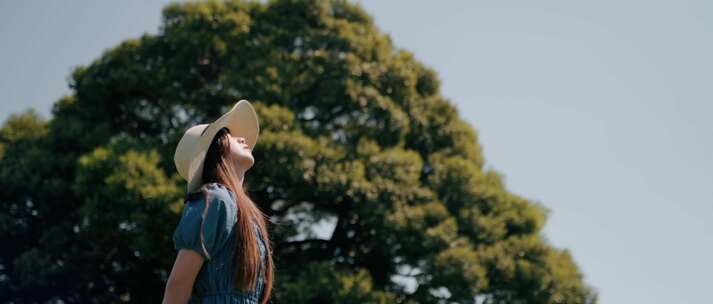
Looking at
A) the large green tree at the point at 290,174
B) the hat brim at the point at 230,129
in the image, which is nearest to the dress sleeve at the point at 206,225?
the hat brim at the point at 230,129

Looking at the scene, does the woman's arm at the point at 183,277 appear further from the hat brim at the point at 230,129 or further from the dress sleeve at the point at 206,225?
the hat brim at the point at 230,129

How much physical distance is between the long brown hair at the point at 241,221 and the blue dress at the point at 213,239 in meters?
0.02

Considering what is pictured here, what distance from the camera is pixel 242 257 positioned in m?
2.87

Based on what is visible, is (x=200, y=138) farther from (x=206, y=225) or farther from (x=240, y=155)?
(x=206, y=225)

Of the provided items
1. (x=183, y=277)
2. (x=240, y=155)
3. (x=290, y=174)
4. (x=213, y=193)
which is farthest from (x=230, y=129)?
(x=290, y=174)

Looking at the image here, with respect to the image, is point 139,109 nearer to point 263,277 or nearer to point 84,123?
point 84,123

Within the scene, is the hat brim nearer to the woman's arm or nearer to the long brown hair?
the long brown hair

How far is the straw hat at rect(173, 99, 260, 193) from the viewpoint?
120 inches

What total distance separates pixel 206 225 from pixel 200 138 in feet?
1.45

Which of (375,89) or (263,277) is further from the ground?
(375,89)

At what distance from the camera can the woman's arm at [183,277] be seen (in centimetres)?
270

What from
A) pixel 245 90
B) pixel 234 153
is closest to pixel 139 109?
pixel 245 90

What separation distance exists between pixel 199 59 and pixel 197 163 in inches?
477

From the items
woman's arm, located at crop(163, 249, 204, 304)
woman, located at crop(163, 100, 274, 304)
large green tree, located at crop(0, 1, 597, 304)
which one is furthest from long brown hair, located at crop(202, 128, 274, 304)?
large green tree, located at crop(0, 1, 597, 304)
